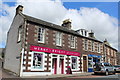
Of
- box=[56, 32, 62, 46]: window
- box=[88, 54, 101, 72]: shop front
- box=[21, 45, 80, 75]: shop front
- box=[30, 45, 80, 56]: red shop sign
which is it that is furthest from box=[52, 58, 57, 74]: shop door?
box=[88, 54, 101, 72]: shop front

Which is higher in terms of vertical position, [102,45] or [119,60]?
[102,45]

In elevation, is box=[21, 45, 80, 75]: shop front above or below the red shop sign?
below

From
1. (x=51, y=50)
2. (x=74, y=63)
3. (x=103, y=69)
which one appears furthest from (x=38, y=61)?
(x=103, y=69)

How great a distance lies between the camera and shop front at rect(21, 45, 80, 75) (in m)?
15.6

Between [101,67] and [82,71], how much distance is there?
13.8 feet

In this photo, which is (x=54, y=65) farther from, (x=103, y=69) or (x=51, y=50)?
(x=103, y=69)

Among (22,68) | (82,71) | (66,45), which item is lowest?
(82,71)

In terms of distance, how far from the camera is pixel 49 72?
1648cm

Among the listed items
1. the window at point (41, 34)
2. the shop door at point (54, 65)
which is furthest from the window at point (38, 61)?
the shop door at point (54, 65)

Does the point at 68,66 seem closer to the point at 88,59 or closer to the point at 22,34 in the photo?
the point at 88,59

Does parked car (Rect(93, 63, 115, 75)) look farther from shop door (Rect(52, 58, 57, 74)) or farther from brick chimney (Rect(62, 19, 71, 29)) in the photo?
brick chimney (Rect(62, 19, 71, 29))

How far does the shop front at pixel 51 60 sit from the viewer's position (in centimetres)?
1556

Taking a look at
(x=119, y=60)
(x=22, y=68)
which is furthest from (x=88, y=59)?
(x=119, y=60)

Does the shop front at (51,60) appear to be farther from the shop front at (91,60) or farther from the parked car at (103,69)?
the parked car at (103,69)
